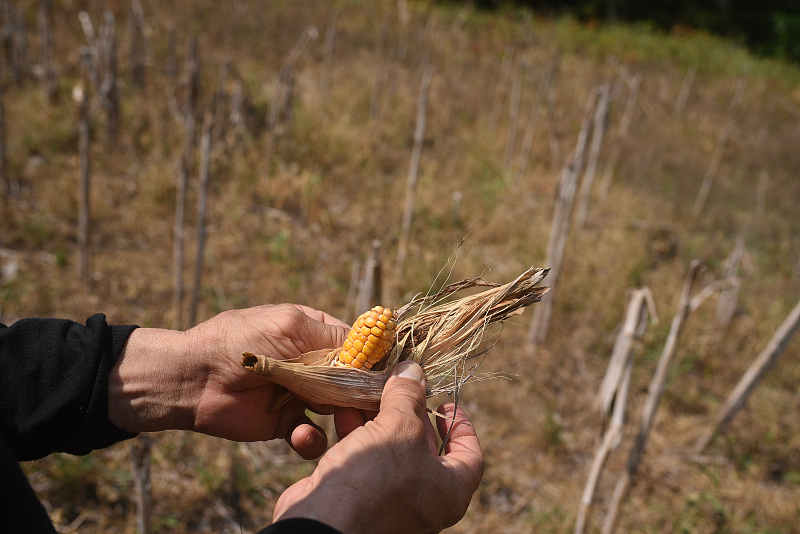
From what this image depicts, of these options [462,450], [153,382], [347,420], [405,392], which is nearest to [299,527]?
[405,392]

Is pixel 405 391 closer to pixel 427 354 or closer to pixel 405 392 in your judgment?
pixel 405 392

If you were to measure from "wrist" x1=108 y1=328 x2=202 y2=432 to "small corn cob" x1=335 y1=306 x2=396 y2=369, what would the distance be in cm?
55

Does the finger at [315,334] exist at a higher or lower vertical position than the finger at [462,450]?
higher

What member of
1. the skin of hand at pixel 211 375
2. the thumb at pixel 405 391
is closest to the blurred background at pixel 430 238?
the skin of hand at pixel 211 375

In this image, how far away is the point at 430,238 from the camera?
5125 mm

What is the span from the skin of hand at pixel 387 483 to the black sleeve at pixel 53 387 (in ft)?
2.21

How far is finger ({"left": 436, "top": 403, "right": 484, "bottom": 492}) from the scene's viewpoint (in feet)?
4.55

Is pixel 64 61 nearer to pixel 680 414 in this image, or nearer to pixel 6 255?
pixel 6 255

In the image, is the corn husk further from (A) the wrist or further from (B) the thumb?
(A) the wrist

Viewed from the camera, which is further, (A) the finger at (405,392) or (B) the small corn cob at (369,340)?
(B) the small corn cob at (369,340)

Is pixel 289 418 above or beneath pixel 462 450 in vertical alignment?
beneath

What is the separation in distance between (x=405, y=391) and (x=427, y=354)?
385mm

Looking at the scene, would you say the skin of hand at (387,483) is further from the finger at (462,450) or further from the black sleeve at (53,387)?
the black sleeve at (53,387)

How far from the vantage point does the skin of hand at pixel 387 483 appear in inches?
43.8
